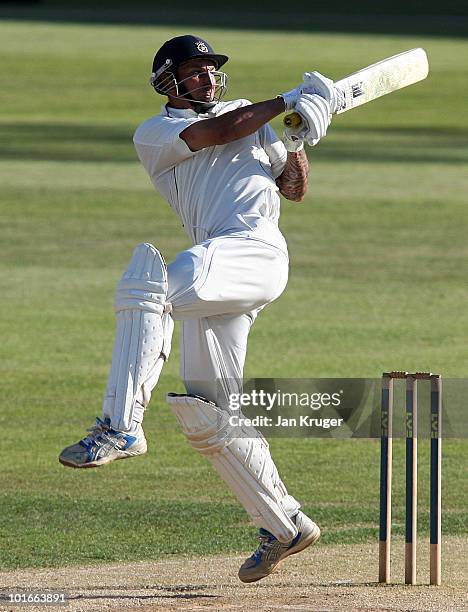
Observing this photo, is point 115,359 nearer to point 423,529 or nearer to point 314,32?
point 423,529

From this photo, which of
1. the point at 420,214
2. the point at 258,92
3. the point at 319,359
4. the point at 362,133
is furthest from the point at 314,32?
the point at 319,359

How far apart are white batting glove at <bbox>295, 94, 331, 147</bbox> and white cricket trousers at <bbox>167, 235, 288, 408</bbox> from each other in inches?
18.0

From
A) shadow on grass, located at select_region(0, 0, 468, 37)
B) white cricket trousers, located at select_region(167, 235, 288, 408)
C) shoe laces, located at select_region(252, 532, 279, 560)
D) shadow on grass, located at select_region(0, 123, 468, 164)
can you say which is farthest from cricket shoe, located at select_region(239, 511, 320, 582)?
shadow on grass, located at select_region(0, 0, 468, 37)

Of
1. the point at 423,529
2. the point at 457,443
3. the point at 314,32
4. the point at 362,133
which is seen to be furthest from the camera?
the point at 314,32

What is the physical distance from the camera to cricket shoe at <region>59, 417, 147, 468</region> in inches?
203

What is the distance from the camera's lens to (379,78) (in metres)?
6.20

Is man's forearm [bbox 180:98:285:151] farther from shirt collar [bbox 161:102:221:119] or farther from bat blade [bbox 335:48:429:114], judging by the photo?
bat blade [bbox 335:48:429:114]

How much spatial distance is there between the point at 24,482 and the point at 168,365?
333 cm

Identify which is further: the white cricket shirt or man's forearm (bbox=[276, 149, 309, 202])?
man's forearm (bbox=[276, 149, 309, 202])

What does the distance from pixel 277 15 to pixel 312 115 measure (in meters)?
48.3

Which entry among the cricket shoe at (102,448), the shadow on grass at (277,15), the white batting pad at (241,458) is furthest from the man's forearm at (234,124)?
the shadow on grass at (277,15)

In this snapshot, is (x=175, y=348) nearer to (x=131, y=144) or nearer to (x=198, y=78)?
(x=198, y=78)

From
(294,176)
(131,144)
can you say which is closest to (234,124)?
(294,176)

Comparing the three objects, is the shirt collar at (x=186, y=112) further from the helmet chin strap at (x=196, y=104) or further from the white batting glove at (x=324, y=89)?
the white batting glove at (x=324, y=89)
